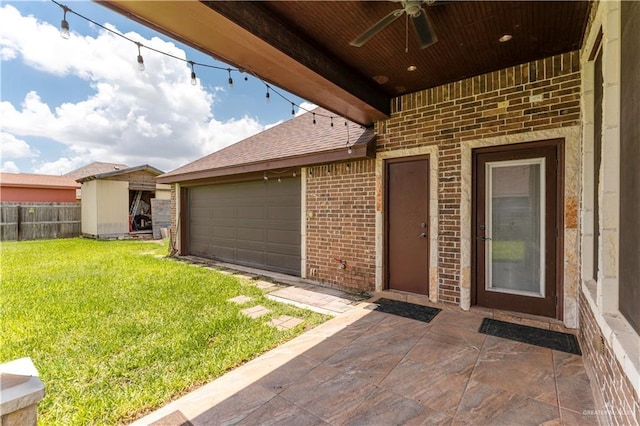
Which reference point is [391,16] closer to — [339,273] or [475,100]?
[475,100]

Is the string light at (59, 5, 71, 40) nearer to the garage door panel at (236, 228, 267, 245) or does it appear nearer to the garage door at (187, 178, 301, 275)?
the garage door at (187, 178, 301, 275)

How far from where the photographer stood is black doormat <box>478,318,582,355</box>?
287cm

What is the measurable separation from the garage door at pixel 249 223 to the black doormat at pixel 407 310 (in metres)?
2.40

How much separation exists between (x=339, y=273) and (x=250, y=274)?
231 cm

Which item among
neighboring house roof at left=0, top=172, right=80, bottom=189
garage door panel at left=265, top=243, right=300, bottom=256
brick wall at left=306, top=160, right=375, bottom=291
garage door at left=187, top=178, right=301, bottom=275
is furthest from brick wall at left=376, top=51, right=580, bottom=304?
neighboring house roof at left=0, top=172, right=80, bottom=189

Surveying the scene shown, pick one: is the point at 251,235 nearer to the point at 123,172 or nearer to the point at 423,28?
the point at 423,28

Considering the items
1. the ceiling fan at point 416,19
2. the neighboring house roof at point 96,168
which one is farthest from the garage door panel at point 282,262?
the neighboring house roof at point 96,168

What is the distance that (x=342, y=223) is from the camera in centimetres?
521

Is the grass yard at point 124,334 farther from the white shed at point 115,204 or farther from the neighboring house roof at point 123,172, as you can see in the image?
the neighboring house roof at point 123,172

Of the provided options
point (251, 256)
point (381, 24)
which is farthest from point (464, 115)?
point (251, 256)

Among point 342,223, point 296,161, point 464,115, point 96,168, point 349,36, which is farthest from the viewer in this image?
point 96,168

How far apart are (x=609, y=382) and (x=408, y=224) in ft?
9.52

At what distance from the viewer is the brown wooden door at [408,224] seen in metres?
4.32

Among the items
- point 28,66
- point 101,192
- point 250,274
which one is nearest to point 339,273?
point 250,274
